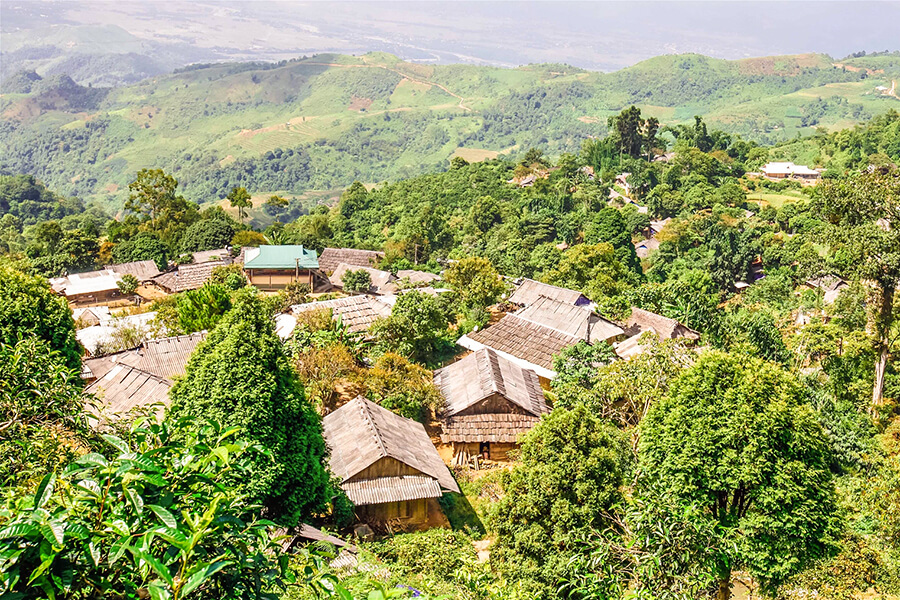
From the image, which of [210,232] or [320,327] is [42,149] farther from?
[320,327]

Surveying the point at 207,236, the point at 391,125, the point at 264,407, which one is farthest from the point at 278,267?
the point at 391,125

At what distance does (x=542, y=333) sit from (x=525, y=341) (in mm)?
1059

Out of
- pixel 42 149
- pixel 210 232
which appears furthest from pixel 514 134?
pixel 210 232

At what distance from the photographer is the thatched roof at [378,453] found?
16688mm

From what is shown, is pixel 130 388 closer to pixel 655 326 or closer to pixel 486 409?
pixel 486 409

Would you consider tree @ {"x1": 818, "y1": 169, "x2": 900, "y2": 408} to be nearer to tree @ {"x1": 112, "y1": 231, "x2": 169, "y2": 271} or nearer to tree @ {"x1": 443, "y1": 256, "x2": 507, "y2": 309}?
tree @ {"x1": 443, "y1": 256, "x2": 507, "y2": 309}

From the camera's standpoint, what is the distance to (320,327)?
26.9 meters

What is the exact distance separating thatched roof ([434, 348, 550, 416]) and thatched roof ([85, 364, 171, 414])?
30.1ft

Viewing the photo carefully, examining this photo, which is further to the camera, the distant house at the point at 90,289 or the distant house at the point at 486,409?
the distant house at the point at 90,289

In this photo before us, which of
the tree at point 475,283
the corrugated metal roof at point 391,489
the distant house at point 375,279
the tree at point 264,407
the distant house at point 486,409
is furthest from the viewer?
the distant house at point 375,279

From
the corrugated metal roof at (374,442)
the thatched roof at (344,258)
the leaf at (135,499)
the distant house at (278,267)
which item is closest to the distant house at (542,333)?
the corrugated metal roof at (374,442)

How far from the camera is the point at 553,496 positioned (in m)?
13.2

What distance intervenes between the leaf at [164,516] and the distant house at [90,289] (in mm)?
39981

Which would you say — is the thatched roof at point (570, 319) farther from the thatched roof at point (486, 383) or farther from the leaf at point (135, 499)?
the leaf at point (135, 499)
